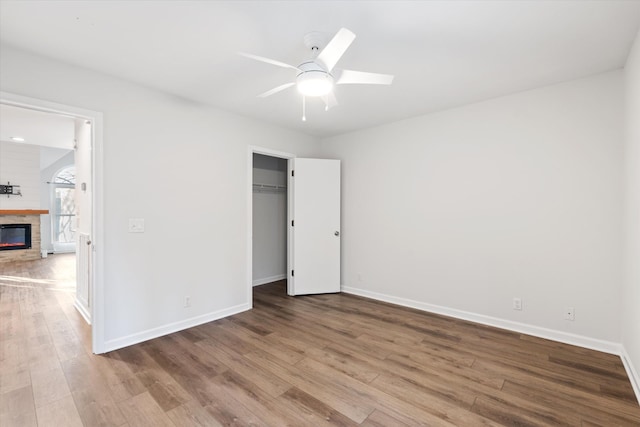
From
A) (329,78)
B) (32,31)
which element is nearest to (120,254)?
(32,31)

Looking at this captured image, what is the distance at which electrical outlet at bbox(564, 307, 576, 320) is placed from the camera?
274 centimetres

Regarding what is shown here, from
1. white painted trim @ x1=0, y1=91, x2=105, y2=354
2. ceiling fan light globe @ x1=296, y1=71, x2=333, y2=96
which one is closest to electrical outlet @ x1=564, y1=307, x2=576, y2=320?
ceiling fan light globe @ x1=296, y1=71, x2=333, y2=96

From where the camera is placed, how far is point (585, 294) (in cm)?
269

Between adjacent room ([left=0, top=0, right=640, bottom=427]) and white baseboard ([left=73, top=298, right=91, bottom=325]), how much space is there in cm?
3

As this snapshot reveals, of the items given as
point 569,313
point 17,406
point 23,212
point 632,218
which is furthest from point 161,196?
point 23,212

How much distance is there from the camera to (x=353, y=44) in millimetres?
2119

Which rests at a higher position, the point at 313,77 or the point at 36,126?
the point at 36,126

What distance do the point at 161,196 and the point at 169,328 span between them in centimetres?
139

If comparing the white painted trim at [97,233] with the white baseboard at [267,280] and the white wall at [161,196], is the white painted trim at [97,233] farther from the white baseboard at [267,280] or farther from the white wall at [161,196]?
the white baseboard at [267,280]

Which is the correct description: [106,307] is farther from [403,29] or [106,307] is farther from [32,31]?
[403,29]

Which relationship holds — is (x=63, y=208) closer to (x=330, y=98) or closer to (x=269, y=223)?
(x=269, y=223)

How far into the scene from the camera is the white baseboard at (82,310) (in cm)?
331

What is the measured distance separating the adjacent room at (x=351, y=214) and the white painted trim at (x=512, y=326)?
19 millimetres

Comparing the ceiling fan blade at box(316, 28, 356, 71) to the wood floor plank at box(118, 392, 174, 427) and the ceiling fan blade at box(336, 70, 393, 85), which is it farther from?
the wood floor plank at box(118, 392, 174, 427)
